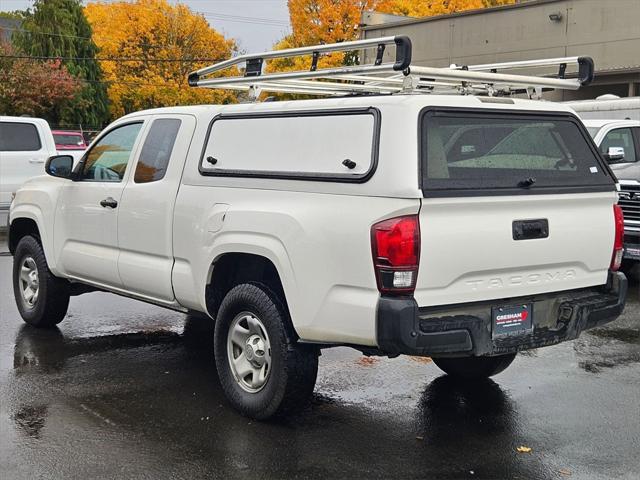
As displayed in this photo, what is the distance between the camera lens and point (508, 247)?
4684 millimetres

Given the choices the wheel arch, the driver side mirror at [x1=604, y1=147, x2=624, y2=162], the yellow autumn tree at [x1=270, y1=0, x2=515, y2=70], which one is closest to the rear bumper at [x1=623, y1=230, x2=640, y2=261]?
the driver side mirror at [x1=604, y1=147, x2=624, y2=162]

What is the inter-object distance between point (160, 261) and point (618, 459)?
3.26m

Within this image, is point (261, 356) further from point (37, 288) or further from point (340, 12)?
point (340, 12)

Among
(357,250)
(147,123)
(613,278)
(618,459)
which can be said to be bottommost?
(618,459)

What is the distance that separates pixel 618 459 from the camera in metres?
4.66

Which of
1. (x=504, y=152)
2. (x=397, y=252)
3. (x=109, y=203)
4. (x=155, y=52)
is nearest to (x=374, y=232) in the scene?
(x=397, y=252)

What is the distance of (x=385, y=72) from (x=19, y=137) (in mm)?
12054

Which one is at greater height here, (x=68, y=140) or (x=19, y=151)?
(x=19, y=151)

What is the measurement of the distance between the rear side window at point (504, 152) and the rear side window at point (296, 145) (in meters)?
0.36

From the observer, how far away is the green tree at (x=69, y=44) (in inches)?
1837

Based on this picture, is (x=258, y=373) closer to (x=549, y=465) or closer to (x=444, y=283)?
(x=444, y=283)

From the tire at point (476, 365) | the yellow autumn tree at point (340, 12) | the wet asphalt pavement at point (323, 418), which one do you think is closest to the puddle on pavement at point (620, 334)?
the wet asphalt pavement at point (323, 418)

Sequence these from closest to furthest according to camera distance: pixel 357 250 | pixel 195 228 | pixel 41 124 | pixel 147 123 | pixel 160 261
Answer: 1. pixel 357 250
2. pixel 195 228
3. pixel 160 261
4. pixel 147 123
5. pixel 41 124

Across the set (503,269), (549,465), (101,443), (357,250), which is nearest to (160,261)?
(101,443)
